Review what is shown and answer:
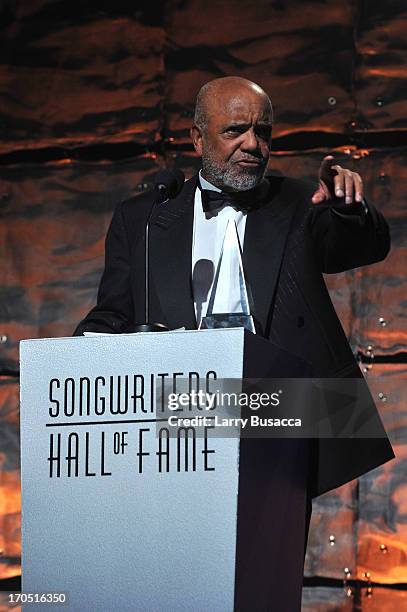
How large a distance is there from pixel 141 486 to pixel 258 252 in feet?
2.65

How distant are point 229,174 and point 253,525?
1.05m

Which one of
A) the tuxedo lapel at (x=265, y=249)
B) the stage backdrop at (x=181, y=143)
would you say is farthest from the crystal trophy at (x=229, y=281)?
the stage backdrop at (x=181, y=143)

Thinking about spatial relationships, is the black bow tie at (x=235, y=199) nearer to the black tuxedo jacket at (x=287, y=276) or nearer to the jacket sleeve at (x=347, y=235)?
the black tuxedo jacket at (x=287, y=276)

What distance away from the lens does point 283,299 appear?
9.55 ft

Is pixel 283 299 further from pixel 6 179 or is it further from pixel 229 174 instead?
pixel 6 179

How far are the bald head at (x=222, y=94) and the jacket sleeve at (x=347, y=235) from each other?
33 cm

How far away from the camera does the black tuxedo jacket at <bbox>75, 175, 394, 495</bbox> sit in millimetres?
2883

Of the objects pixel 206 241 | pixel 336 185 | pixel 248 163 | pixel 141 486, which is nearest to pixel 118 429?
pixel 141 486

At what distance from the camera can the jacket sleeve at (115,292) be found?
3.00 m

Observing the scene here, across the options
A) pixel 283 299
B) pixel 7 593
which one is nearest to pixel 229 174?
pixel 283 299

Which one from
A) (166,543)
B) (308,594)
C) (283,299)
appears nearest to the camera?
(166,543)

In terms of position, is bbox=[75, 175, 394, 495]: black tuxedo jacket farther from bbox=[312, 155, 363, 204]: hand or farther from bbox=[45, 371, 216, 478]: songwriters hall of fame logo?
bbox=[45, 371, 216, 478]: songwriters hall of fame logo

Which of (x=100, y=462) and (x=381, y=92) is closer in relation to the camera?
(x=100, y=462)

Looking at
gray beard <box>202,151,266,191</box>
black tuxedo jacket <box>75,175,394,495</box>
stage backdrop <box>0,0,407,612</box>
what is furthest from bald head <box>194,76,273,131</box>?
stage backdrop <box>0,0,407,612</box>
